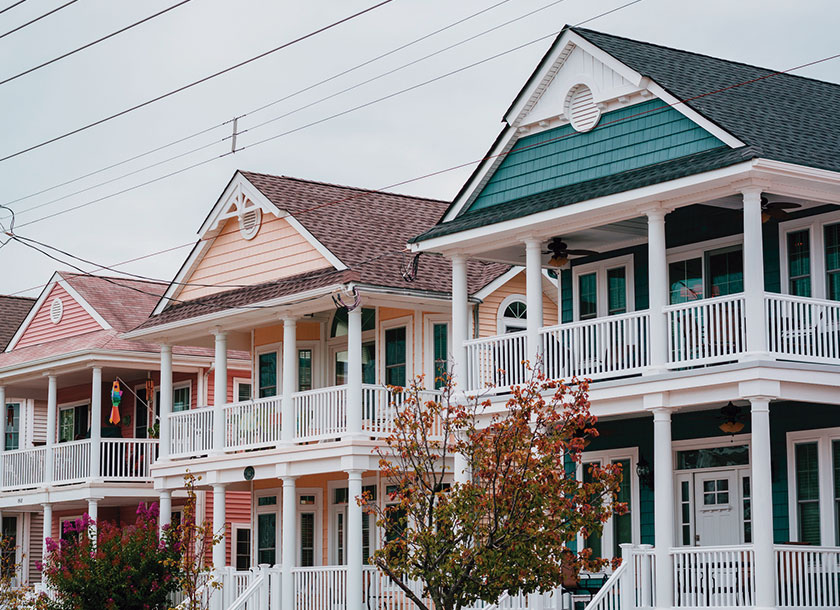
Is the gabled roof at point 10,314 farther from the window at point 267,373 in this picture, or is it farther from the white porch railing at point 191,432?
the window at point 267,373

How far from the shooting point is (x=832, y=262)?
73.4 ft

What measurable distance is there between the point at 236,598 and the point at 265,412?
12.0ft

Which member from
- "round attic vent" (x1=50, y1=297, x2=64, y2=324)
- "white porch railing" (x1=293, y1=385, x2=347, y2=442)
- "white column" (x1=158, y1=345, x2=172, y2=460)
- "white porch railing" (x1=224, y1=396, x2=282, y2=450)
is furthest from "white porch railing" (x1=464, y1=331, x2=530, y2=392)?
"round attic vent" (x1=50, y1=297, x2=64, y2=324)

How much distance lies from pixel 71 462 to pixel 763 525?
20091 mm

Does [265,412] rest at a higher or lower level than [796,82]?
lower

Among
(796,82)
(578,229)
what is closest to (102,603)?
(578,229)

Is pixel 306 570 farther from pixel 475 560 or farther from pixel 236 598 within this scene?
pixel 475 560

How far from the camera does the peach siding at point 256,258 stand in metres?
29.7

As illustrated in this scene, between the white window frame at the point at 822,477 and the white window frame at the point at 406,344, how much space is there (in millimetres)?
8760

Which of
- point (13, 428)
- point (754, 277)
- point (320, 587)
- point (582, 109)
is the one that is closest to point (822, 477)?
point (754, 277)

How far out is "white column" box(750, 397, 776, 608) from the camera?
63.9ft

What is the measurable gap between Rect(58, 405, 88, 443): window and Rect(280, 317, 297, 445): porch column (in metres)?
12.9

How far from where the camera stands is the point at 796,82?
2642 centimetres

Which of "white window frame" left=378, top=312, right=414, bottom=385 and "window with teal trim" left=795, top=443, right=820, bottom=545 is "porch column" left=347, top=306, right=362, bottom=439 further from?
"window with teal trim" left=795, top=443, right=820, bottom=545
